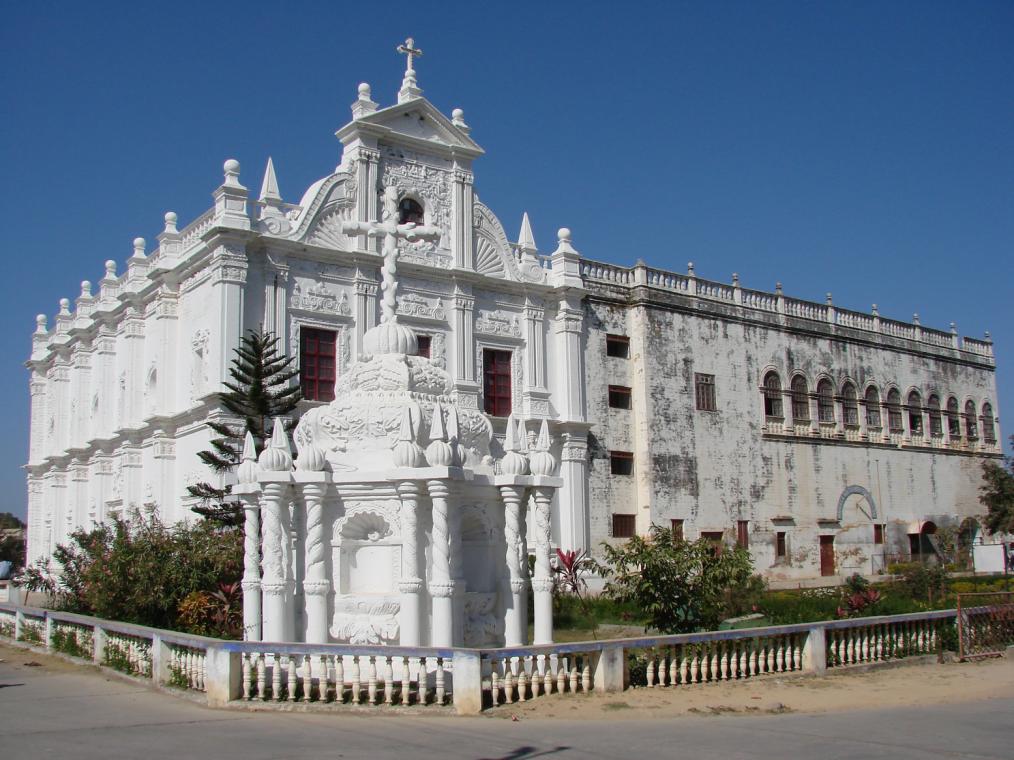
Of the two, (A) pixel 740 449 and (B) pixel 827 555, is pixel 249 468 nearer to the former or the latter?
(A) pixel 740 449

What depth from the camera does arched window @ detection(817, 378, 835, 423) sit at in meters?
30.8

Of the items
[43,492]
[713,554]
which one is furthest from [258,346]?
[43,492]

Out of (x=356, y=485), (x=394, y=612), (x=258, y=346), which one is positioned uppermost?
(x=258, y=346)

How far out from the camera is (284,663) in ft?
29.6

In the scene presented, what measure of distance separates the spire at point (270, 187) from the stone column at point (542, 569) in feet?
43.5

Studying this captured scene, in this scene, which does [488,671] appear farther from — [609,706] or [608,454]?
[608,454]

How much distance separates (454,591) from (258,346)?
413 inches

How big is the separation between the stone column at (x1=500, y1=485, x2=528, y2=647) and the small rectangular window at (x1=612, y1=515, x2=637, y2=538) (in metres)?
15.4

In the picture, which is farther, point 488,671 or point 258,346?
point 258,346

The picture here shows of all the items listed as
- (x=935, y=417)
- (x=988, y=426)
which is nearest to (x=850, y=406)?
(x=935, y=417)

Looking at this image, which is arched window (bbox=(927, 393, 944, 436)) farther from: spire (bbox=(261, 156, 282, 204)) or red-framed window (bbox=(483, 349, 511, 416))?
spire (bbox=(261, 156, 282, 204))

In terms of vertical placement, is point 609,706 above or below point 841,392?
below

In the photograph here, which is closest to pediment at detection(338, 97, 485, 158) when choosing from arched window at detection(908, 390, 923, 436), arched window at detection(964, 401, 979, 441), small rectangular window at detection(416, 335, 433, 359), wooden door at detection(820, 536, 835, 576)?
small rectangular window at detection(416, 335, 433, 359)

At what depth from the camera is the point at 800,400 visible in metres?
30.3
